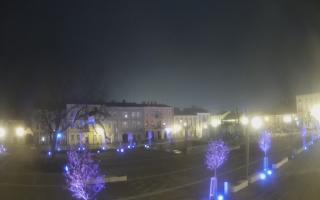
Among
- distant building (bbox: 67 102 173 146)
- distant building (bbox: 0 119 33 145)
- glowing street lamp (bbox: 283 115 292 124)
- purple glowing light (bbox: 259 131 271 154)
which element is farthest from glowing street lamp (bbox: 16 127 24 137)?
glowing street lamp (bbox: 283 115 292 124)

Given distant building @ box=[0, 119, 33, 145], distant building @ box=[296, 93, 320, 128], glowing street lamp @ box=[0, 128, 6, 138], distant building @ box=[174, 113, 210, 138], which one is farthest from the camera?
distant building @ box=[296, 93, 320, 128]

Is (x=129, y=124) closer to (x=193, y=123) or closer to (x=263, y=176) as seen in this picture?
(x=193, y=123)

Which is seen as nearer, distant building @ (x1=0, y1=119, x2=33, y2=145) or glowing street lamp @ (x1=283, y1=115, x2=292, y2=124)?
distant building @ (x1=0, y1=119, x2=33, y2=145)

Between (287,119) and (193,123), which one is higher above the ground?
(287,119)

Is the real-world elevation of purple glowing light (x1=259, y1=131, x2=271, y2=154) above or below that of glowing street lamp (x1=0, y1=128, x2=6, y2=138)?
below

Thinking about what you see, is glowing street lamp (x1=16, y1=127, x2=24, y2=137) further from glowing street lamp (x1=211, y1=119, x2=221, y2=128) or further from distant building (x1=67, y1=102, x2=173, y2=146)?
glowing street lamp (x1=211, y1=119, x2=221, y2=128)

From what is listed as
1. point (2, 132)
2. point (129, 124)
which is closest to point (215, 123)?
point (129, 124)

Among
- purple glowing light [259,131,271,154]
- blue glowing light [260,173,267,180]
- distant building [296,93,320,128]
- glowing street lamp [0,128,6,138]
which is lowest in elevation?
blue glowing light [260,173,267,180]

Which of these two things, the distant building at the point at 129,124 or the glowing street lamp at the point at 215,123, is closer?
the distant building at the point at 129,124

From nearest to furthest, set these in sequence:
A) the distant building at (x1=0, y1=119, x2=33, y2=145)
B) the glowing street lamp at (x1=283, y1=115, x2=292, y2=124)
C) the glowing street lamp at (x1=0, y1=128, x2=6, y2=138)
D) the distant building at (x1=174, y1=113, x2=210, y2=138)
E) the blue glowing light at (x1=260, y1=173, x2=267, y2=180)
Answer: the blue glowing light at (x1=260, y1=173, x2=267, y2=180), the glowing street lamp at (x1=0, y1=128, x2=6, y2=138), the distant building at (x1=0, y1=119, x2=33, y2=145), the distant building at (x1=174, y1=113, x2=210, y2=138), the glowing street lamp at (x1=283, y1=115, x2=292, y2=124)

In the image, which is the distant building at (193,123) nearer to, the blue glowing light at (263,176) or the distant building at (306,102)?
the distant building at (306,102)

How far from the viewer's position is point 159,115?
370ft

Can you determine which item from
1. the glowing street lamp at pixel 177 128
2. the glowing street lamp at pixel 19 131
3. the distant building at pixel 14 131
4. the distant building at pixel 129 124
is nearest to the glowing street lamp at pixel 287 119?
the glowing street lamp at pixel 177 128

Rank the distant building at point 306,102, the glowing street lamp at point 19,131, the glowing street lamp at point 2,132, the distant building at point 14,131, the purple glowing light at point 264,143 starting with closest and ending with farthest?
the purple glowing light at point 264,143 < the glowing street lamp at point 2,132 < the distant building at point 14,131 < the glowing street lamp at point 19,131 < the distant building at point 306,102
